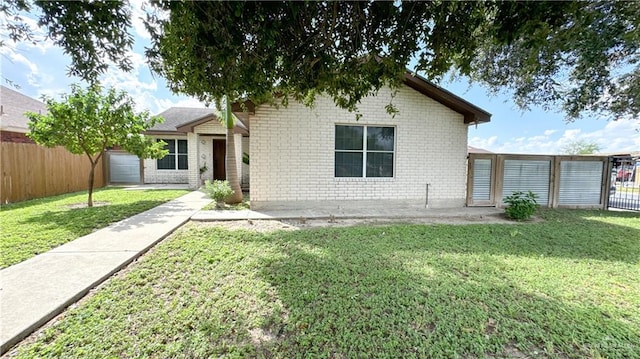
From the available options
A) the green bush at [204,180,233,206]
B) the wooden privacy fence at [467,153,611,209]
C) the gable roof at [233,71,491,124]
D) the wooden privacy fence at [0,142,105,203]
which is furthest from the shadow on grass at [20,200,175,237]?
the wooden privacy fence at [467,153,611,209]

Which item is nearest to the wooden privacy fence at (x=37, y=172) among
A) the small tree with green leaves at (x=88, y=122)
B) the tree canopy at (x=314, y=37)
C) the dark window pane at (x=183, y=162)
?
the small tree with green leaves at (x=88, y=122)

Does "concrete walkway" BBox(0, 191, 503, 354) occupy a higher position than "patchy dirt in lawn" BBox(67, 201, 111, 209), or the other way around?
"patchy dirt in lawn" BBox(67, 201, 111, 209)

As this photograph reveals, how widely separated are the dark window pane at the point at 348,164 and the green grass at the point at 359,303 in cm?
353

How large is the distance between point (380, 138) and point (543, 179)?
6235 millimetres

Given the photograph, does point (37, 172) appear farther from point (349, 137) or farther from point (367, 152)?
point (367, 152)

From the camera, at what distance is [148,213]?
24.0 feet

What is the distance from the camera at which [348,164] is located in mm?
8461

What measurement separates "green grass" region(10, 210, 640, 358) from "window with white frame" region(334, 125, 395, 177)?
11.9 feet

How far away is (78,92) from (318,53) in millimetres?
8017

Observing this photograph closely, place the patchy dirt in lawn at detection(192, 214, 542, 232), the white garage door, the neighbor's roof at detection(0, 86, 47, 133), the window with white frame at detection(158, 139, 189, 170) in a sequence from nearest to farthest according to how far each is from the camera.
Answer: the patchy dirt in lawn at detection(192, 214, 542, 232)
the neighbor's roof at detection(0, 86, 47, 133)
the white garage door
the window with white frame at detection(158, 139, 189, 170)

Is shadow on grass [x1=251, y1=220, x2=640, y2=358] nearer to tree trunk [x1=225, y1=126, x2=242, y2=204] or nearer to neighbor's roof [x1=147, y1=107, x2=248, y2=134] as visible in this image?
tree trunk [x1=225, y1=126, x2=242, y2=204]

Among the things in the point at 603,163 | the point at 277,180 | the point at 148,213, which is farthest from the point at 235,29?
the point at 603,163

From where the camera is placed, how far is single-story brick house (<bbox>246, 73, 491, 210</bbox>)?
7.96m

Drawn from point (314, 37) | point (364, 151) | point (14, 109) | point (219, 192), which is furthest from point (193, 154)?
point (314, 37)
